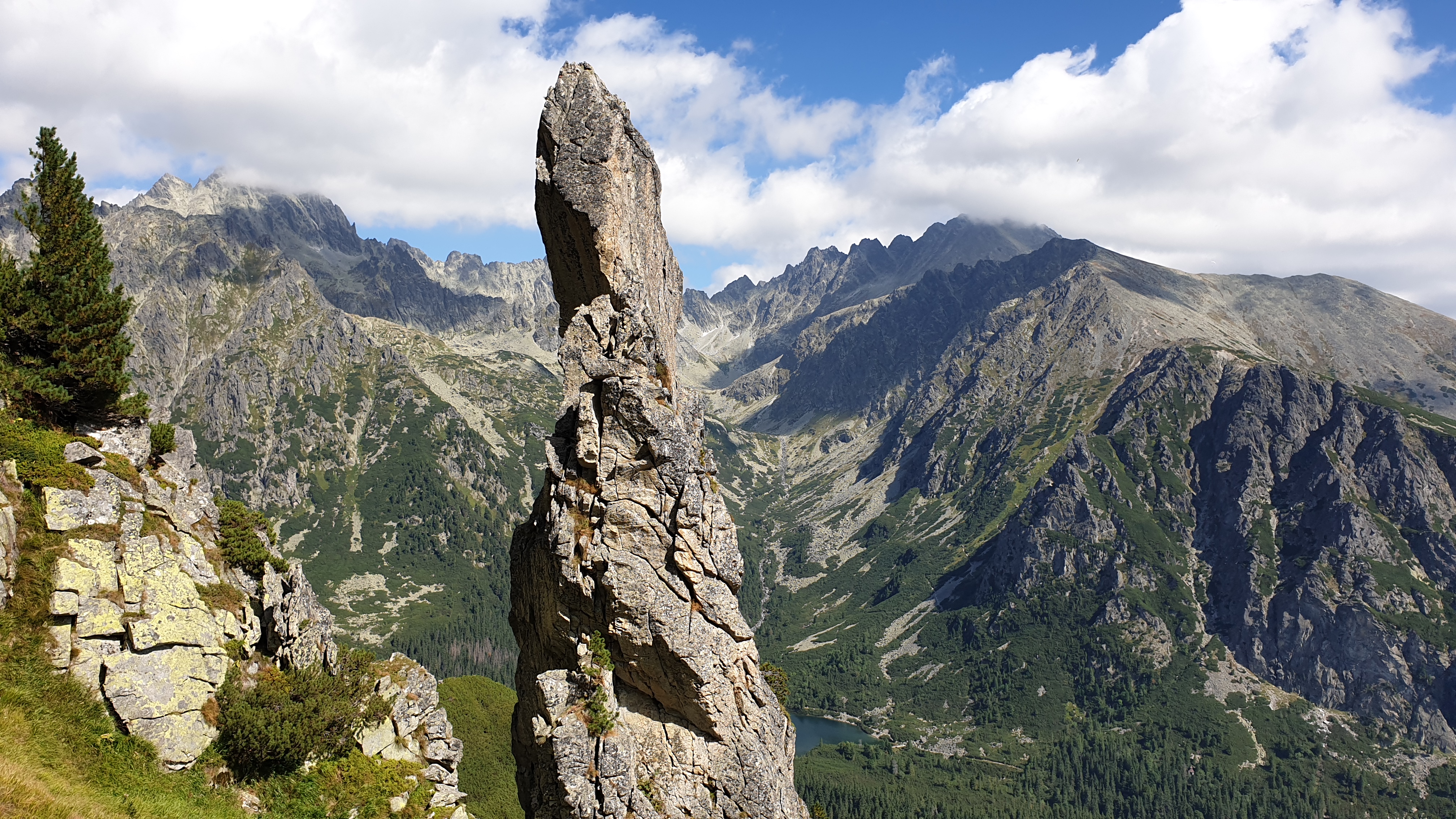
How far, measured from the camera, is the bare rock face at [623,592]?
36.6 metres

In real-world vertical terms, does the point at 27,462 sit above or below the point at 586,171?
below

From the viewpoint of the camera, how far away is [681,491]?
39.2 m

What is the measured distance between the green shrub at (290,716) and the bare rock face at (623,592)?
871 cm

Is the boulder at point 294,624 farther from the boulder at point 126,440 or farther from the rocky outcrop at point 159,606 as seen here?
the boulder at point 126,440

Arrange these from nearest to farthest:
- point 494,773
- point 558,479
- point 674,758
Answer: point 674,758 → point 558,479 → point 494,773

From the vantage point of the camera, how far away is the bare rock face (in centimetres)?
3659

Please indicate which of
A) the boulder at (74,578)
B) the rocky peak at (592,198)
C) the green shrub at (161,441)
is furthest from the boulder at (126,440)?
the rocky peak at (592,198)

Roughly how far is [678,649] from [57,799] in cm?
2288

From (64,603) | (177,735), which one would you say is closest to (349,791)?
(177,735)

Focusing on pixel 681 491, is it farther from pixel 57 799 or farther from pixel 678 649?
pixel 57 799

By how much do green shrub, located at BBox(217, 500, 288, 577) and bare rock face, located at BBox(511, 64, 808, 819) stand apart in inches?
506

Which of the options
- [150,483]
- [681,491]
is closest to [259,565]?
[150,483]

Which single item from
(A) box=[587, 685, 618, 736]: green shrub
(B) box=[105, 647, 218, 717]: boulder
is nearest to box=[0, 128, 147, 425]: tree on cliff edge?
(B) box=[105, 647, 218, 717]: boulder

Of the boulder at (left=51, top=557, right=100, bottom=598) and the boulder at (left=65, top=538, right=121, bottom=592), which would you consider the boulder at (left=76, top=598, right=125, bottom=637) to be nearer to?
the boulder at (left=51, top=557, right=100, bottom=598)
